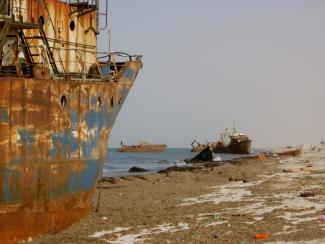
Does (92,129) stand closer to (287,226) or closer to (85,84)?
(85,84)

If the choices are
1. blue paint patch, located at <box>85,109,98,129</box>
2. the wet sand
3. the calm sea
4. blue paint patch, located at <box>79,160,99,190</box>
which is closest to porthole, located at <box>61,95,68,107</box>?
blue paint patch, located at <box>85,109,98,129</box>

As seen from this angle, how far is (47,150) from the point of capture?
1209 cm

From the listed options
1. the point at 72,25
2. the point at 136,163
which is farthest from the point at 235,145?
the point at 72,25

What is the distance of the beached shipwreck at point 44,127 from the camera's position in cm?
1147

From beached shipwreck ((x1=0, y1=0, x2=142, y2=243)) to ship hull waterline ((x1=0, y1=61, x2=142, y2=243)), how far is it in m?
0.02

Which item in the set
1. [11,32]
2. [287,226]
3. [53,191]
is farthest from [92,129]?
[287,226]

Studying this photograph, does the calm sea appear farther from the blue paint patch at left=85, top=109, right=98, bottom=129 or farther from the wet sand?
the blue paint patch at left=85, top=109, right=98, bottom=129

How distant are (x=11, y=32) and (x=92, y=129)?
10.4 feet

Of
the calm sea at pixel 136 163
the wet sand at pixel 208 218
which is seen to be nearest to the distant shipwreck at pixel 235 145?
the calm sea at pixel 136 163

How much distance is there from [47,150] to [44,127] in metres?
0.55

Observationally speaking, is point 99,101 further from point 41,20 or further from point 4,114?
point 41,20

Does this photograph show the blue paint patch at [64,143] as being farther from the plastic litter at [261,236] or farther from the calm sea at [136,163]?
the calm sea at [136,163]

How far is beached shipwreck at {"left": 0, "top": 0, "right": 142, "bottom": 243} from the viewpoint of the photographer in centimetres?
1147

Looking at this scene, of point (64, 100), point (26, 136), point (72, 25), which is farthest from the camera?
point (72, 25)
